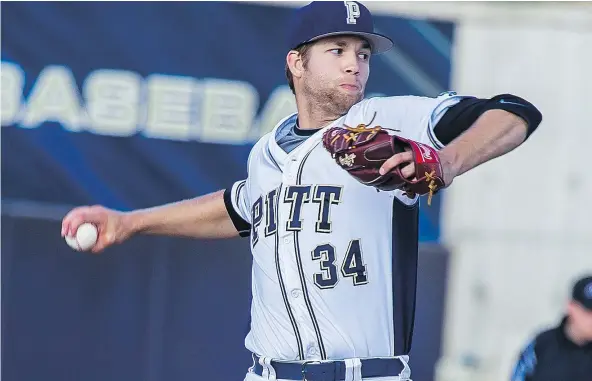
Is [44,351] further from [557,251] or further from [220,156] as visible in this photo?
[557,251]

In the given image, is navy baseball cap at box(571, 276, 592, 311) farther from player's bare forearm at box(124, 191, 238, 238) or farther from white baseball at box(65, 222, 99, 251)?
white baseball at box(65, 222, 99, 251)

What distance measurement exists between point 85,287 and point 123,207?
0.48m

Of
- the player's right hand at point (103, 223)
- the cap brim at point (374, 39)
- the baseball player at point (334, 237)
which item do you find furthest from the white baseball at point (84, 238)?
the cap brim at point (374, 39)

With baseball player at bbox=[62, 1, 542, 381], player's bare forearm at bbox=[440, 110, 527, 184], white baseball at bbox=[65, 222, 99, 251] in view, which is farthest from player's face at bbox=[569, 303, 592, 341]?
white baseball at bbox=[65, 222, 99, 251]

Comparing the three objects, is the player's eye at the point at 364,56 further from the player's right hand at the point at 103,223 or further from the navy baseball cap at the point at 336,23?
the player's right hand at the point at 103,223

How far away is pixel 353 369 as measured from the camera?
297cm

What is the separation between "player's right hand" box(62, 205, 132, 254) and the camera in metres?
3.42

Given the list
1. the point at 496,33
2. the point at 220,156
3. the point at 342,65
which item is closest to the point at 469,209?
the point at 496,33

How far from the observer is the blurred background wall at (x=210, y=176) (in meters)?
5.84

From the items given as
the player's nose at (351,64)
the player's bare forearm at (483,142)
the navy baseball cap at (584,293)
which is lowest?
the navy baseball cap at (584,293)

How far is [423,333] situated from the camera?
5883 millimetres

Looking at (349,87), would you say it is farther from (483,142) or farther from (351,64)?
(483,142)

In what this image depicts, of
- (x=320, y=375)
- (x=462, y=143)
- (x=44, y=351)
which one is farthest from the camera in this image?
(x=44, y=351)

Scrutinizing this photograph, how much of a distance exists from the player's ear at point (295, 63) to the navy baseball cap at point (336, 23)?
60 millimetres
